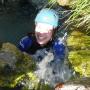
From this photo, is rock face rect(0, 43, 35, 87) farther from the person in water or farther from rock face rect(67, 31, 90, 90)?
rock face rect(67, 31, 90, 90)

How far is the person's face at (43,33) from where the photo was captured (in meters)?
6.21

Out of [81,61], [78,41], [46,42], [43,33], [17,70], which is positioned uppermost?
[78,41]

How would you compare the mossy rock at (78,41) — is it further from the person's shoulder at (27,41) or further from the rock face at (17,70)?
the rock face at (17,70)

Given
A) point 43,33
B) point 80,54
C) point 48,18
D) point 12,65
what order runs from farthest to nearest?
point 80,54, point 48,18, point 43,33, point 12,65

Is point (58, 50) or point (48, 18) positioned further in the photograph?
point (58, 50)

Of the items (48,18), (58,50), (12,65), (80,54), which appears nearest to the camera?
(12,65)

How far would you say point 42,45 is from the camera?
650 centimetres

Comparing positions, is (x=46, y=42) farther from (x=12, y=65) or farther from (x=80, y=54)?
(x=80, y=54)

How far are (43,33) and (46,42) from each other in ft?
0.83

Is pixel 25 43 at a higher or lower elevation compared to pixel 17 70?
higher

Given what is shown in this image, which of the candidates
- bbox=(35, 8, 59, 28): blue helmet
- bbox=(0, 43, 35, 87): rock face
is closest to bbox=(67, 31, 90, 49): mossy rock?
bbox=(35, 8, 59, 28): blue helmet

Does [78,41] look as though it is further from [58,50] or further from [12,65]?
[12,65]

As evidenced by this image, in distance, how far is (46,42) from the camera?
252 inches

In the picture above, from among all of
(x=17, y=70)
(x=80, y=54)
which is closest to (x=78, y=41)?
(x=80, y=54)
